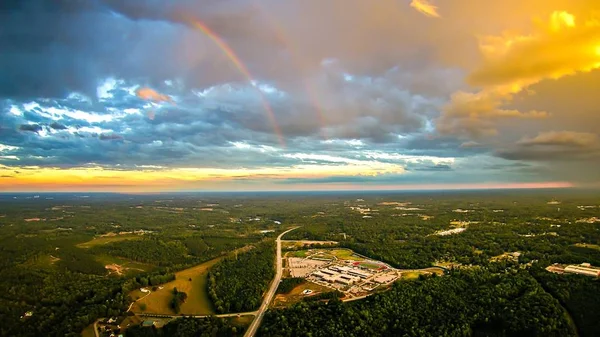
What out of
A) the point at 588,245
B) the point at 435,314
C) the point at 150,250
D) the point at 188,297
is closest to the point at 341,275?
the point at 435,314

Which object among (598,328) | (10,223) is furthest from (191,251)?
(10,223)

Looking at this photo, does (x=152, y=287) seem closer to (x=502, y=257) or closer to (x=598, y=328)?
(x=598, y=328)

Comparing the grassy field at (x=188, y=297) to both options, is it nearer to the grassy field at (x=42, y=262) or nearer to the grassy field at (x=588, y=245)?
the grassy field at (x=42, y=262)

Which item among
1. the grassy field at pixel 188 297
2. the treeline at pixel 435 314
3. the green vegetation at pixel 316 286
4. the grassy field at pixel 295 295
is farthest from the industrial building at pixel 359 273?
the grassy field at pixel 188 297

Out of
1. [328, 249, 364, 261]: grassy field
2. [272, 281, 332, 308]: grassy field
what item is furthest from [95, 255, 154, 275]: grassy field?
[328, 249, 364, 261]: grassy field

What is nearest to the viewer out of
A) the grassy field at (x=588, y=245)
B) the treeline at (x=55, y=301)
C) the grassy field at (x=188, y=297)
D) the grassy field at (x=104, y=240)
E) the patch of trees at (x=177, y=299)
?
the treeline at (x=55, y=301)

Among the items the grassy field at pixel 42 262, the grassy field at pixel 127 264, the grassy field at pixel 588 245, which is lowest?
the grassy field at pixel 127 264

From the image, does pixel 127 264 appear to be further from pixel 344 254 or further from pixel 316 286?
pixel 344 254
